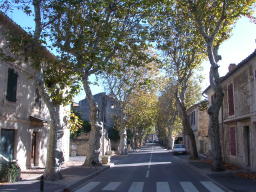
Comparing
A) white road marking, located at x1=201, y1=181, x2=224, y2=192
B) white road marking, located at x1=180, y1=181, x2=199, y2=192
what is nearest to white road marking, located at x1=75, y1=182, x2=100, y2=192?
white road marking, located at x1=180, y1=181, x2=199, y2=192

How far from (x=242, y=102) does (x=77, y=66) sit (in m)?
11.8

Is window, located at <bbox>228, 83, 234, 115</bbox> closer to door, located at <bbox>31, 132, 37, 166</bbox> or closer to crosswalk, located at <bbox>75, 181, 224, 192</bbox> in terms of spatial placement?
crosswalk, located at <bbox>75, 181, 224, 192</bbox>

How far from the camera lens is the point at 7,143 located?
62.6 ft

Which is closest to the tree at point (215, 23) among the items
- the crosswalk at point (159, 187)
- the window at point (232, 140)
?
the crosswalk at point (159, 187)

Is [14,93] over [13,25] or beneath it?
beneath

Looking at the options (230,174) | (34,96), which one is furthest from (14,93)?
(230,174)

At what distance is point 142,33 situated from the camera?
18.4 meters

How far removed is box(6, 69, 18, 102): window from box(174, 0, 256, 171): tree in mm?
10058

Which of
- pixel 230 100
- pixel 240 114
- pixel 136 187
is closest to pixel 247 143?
pixel 240 114

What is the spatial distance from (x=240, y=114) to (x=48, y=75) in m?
13.3

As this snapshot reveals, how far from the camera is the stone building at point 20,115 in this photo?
18156 mm

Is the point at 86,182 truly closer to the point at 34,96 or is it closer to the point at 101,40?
the point at 101,40

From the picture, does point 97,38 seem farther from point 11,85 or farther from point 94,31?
point 11,85

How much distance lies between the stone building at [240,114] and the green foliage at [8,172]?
12935 mm
